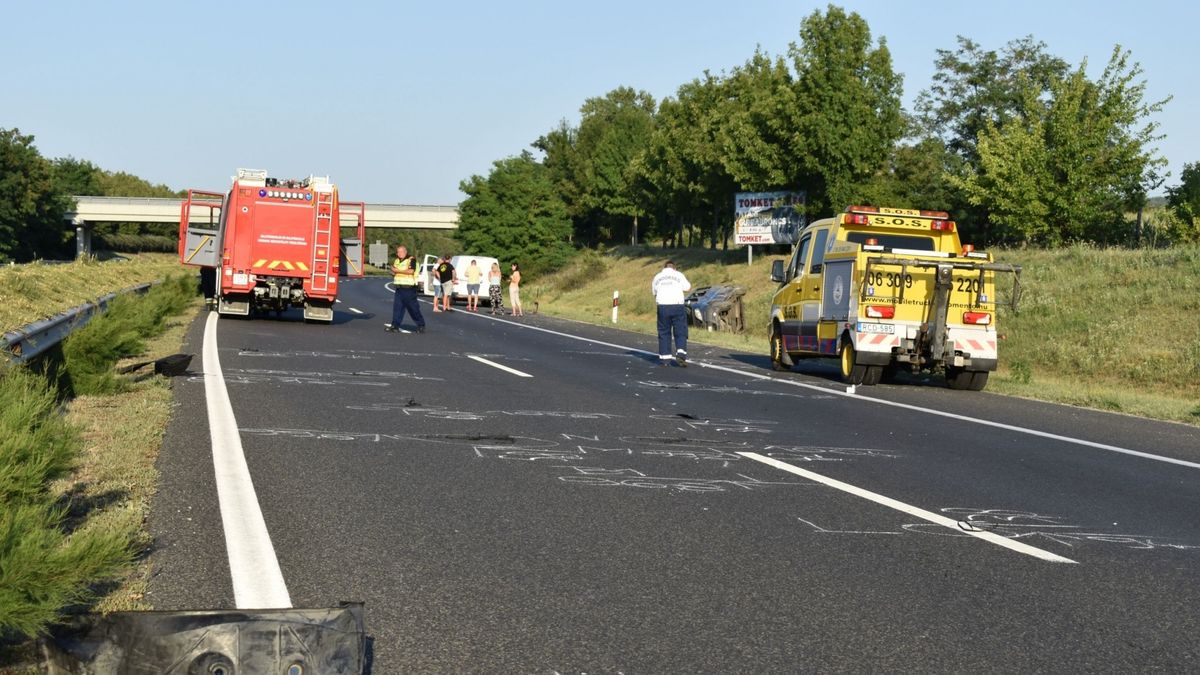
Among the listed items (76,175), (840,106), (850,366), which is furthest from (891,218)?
(76,175)

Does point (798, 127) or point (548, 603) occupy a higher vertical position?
point (798, 127)

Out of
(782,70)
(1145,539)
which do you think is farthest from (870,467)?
(782,70)

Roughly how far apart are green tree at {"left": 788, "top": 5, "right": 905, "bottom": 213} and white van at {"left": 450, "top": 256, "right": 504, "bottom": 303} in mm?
13666

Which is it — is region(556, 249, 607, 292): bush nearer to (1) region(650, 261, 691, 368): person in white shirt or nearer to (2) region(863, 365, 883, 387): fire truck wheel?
(1) region(650, 261, 691, 368): person in white shirt

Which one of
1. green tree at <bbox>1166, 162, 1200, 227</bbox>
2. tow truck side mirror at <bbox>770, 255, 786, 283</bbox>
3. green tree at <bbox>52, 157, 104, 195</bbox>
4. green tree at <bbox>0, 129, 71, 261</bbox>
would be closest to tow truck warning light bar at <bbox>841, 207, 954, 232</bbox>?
tow truck side mirror at <bbox>770, 255, 786, 283</bbox>

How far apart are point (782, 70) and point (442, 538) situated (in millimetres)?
49537

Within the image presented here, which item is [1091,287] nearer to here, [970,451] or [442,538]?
[970,451]

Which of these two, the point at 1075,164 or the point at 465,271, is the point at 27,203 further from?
the point at 1075,164

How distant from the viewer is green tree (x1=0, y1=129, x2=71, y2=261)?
81750 mm

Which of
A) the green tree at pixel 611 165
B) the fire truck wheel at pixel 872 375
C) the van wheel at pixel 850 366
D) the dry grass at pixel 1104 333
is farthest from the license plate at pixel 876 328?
the green tree at pixel 611 165

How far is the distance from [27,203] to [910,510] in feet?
286

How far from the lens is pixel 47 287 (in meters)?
21.7

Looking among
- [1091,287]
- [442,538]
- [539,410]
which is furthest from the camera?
[1091,287]

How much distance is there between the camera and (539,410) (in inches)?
475
